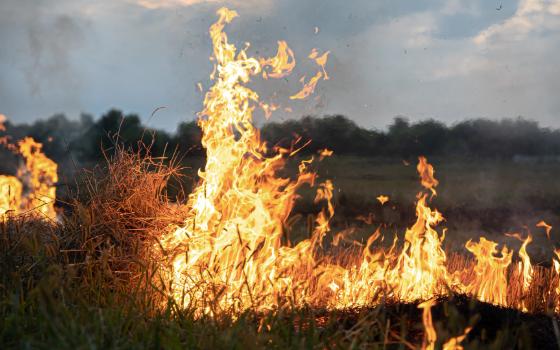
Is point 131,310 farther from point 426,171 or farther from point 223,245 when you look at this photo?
point 426,171

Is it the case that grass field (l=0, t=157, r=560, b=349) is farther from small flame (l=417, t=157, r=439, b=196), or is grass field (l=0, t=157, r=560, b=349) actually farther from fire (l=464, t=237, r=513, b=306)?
small flame (l=417, t=157, r=439, b=196)

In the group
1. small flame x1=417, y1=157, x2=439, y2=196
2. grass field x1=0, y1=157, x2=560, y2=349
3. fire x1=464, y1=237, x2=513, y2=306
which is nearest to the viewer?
grass field x1=0, y1=157, x2=560, y2=349

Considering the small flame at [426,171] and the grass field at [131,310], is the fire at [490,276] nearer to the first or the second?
the grass field at [131,310]

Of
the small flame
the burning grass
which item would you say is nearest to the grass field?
the burning grass

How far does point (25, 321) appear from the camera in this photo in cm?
523

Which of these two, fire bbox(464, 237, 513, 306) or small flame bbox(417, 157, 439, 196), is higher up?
small flame bbox(417, 157, 439, 196)

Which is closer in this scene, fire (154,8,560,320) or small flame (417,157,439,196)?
fire (154,8,560,320)

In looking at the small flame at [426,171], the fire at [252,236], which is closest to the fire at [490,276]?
the fire at [252,236]

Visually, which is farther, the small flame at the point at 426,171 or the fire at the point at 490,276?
the small flame at the point at 426,171

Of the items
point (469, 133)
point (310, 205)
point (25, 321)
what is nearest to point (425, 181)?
point (25, 321)

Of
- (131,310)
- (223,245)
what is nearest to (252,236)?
(223,245)

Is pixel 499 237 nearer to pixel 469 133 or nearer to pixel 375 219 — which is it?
pixel 375 219

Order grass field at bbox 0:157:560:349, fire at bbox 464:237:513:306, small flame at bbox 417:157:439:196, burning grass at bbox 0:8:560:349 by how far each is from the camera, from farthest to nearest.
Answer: small flame at bbox 417:157:439:196 → fire at bbox 464:237:513:306 → burning grass at bbox 0:8:560:349 → grass field at bbox 0:157:560:349

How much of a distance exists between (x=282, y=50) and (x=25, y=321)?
13.6 feet
